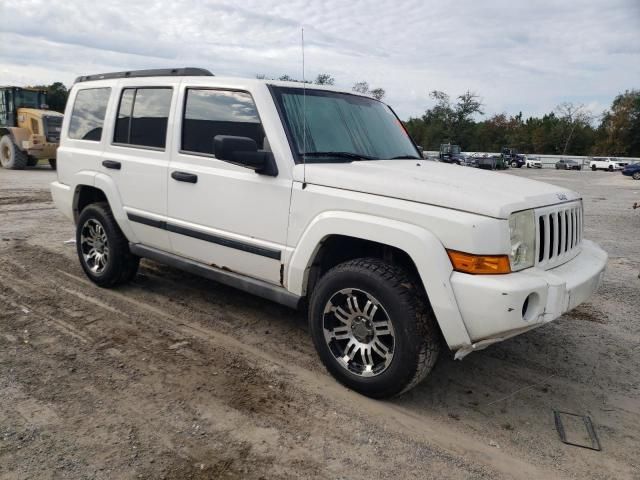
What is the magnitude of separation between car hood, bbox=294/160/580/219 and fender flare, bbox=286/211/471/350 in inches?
7.4

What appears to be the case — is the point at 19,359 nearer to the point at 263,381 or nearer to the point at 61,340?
the point at 61,340

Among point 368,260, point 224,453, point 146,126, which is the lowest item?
point 224,453

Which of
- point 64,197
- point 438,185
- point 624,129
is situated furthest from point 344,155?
point 624,129

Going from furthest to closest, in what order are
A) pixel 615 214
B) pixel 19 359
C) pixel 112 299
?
pixel 615 214
pixel 112 299
pixel 19 359

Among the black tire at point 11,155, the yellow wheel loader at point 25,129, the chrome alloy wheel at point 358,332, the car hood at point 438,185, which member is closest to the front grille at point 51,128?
the yellow wheel loader at point 25,129

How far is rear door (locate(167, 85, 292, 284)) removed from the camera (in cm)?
365

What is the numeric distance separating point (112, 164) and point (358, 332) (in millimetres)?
2936

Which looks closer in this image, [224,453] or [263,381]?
[224,453]

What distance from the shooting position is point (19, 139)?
1773 cm

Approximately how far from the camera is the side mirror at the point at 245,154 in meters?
3.33

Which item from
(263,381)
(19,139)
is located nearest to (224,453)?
(263,381)

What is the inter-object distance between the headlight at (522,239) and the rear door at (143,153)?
2.81 metres

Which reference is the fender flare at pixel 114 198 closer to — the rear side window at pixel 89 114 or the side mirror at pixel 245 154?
the rear side window at pixel 89 114

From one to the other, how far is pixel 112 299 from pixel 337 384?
2570 millimetres
